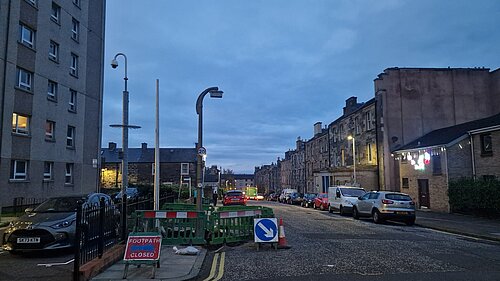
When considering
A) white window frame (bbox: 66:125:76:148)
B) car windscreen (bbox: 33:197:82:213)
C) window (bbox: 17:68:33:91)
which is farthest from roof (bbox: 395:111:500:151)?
window (bbox: 17:68:33:91)

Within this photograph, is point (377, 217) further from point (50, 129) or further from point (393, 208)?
point (50, 129)

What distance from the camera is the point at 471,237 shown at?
48.6 feet

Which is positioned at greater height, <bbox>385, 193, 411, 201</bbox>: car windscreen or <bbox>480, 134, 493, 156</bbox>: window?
<bbox>480, 134, 493, 156</bbox>: window

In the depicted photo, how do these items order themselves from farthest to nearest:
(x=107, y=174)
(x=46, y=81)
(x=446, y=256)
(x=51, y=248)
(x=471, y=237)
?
1. (x=107, y=174)
2. (x=46, y=81)
3. (x=471, y=237)
4. (x=446, y=256)
5. (x=51, y=248)

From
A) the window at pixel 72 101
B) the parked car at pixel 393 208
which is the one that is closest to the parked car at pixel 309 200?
the parked car at pixel 393 208

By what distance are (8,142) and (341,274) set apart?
19440mm

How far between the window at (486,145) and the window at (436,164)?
→ 2.94 m

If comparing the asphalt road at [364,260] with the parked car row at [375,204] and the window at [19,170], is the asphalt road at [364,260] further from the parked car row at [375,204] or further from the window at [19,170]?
the window at [19,170]

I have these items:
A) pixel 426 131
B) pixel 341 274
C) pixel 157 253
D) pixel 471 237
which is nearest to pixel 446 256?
pixel 341 274

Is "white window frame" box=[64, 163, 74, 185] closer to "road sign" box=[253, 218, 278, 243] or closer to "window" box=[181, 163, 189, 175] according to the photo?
"road sign" box=[253, 218, 278, 243]

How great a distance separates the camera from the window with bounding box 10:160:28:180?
67.6 feet

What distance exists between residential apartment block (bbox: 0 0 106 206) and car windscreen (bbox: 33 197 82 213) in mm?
10861

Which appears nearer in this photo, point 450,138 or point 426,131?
point 450,138

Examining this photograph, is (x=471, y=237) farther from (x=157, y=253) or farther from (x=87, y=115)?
(x=87, y=115)
